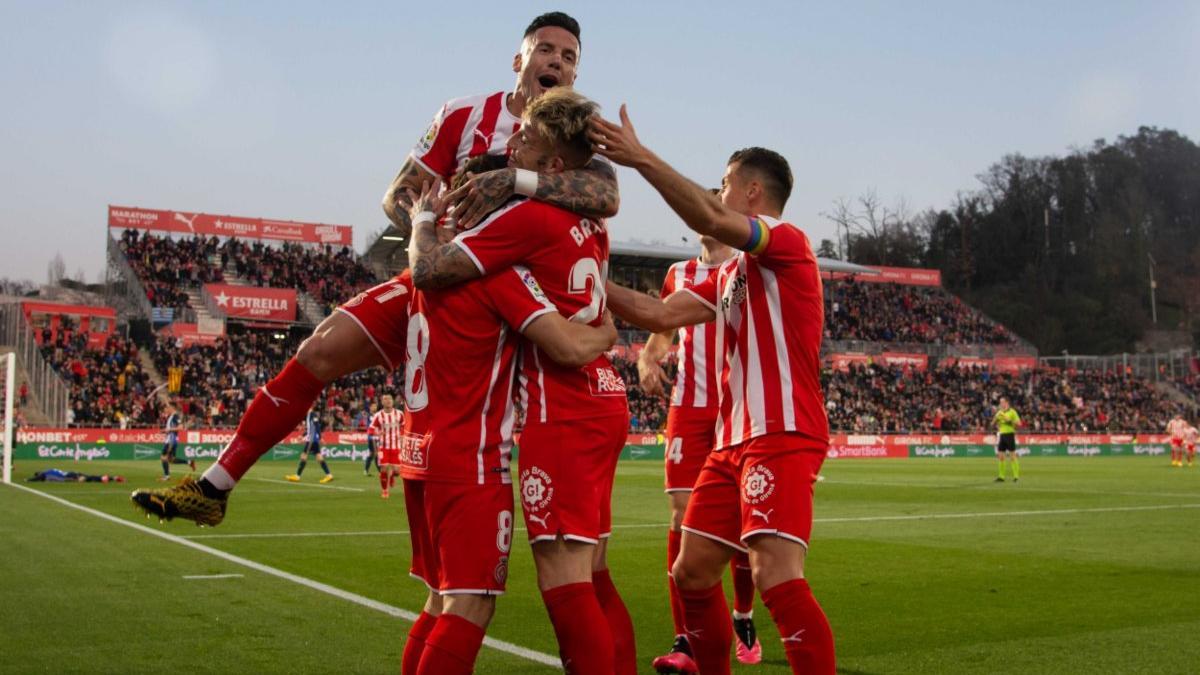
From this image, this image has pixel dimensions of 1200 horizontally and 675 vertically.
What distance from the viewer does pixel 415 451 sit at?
12.4 feet

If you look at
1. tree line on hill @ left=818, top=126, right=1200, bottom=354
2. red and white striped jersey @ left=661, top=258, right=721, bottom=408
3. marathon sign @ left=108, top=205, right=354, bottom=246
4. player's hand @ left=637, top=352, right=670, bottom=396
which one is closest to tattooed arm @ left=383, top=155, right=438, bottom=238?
player's hand @ left=637, top=352, right=670, bottom=396

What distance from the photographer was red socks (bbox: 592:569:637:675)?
14.0 ft

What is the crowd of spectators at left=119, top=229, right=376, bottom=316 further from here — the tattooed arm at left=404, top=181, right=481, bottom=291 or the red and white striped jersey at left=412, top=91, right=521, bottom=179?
the tattooed arm at left=404, top=181, right=481, bottom=291

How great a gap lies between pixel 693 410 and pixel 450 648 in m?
3.37

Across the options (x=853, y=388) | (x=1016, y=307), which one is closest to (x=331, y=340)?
(x=853, y=388)

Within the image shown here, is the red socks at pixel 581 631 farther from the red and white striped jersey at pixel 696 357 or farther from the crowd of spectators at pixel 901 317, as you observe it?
the crowd of spectators at pixel 901 317

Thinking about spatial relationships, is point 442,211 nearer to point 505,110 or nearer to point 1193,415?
point 505,110

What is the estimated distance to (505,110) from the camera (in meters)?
4.73

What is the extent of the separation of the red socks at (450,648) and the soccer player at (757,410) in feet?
4.15

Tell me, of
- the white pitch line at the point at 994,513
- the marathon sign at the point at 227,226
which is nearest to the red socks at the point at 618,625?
the white pitch line at the point at 994,513

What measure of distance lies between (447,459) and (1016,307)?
101 meters

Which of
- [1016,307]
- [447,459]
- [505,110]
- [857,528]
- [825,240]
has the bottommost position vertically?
[857,528]

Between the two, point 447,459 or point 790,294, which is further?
point 790,294

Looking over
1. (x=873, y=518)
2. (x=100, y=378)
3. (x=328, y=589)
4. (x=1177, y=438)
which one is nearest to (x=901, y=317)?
(x=1177, y=438)
